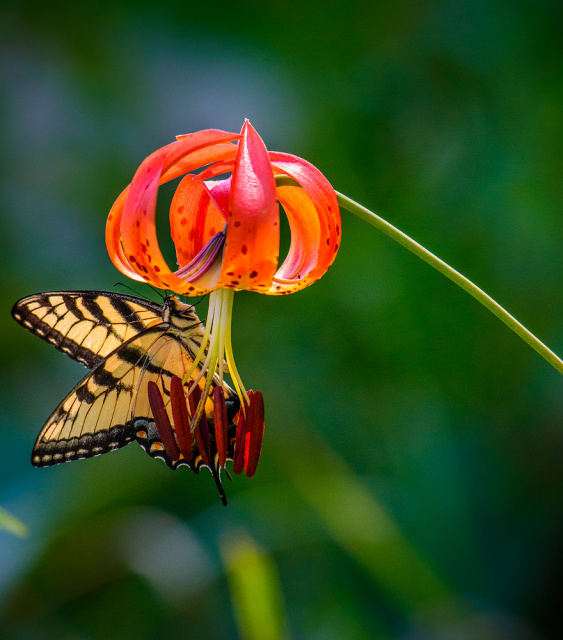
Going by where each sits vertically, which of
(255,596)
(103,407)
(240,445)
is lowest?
(255,596)

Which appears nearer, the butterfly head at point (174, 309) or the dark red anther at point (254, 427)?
the dark red anther at point (254, 427)

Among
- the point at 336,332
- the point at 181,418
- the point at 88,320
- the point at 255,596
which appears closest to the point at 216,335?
the point at 181,418

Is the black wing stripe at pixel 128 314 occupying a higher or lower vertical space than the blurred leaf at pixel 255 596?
higher

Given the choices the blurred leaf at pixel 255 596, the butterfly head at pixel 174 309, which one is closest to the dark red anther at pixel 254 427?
the butterfly head at pixel 174 309

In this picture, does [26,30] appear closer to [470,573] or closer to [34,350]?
[34,350]

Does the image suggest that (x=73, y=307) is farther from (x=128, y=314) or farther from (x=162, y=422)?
(x=162, y=422)

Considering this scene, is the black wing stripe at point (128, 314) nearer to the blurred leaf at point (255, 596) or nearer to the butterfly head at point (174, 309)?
the butterfly head at point (174, 309)

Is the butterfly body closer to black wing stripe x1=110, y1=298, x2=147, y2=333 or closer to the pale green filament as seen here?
black wing stripe x1=110, y1=298, x2=147, y2=333
